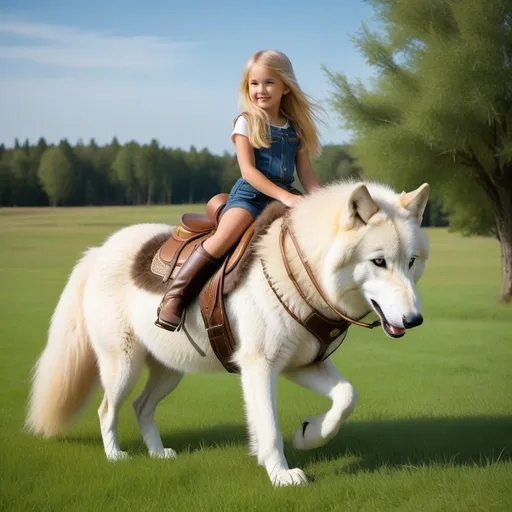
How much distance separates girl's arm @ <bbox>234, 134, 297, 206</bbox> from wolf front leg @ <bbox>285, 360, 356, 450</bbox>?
104 centimetres

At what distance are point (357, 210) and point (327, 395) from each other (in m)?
1.18

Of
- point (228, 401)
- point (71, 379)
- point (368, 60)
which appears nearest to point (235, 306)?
point (71, 379)

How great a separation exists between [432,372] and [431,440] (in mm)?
2738

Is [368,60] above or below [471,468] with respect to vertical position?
above

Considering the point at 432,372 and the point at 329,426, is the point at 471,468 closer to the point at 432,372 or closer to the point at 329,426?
the point at 329,426

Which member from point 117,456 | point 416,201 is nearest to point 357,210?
point 416,201

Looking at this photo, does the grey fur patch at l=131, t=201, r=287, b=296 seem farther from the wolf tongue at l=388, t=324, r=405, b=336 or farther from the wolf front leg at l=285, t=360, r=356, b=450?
the wolf tongue at l=388, t=324, r=405, b=336

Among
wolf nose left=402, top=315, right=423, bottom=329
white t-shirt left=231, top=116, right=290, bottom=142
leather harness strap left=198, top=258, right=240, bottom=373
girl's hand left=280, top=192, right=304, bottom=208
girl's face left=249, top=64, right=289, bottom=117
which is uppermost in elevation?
girl's face left=249, top=64, right=289, bottom=117

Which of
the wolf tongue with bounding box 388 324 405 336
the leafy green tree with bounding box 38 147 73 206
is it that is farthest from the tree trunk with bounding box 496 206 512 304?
the wolf tongue with bounding box 388 324 405 336

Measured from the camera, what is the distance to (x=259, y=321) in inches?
166

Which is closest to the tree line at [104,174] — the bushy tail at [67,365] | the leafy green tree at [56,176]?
the leafy green tree at [56,176]

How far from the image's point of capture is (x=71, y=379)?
532 cm

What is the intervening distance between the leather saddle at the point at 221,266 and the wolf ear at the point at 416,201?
96 centimetres

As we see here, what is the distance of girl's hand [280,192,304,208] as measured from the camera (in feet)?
14.1
